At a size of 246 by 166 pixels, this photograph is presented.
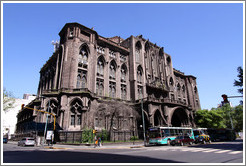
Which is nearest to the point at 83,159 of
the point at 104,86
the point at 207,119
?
the point at 104,86

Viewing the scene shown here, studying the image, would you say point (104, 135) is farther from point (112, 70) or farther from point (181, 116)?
point (181, 116)

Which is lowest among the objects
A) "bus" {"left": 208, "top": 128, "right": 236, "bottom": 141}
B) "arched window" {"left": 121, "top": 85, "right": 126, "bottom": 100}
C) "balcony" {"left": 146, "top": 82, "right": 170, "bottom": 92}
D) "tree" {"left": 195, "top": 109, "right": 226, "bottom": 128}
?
"bus" {"left": 208, "top": 128, "right": 236, "bottom": 141}

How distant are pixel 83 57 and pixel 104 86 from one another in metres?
8.28

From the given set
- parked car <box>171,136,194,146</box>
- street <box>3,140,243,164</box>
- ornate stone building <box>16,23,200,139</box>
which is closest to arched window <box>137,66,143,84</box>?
ornate stone building <box>16,23,200,139</box>

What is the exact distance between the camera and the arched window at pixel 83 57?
35.0 m

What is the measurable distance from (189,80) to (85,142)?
164 feet

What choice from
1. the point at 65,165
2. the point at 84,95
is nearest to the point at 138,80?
the point at 84,95

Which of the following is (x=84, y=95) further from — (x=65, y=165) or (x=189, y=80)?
(x=189, y=80)

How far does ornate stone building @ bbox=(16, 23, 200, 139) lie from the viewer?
98.2 feet

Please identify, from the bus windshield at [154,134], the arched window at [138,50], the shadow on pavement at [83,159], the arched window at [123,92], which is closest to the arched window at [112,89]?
the arched window at [123,92]

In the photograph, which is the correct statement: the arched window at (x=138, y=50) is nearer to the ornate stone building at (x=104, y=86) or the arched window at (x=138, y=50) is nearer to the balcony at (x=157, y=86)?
the ornate stone building at (x=104, y=86)

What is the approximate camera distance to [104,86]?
3684 centimetres

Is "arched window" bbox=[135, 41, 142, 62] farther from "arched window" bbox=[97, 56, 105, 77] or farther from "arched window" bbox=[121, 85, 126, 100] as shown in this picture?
"arched window" bbox=[97, 56, 105, 77]

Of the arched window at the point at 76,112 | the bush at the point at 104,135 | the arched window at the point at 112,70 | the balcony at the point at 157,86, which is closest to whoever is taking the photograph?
the bush at the point at 104,135
